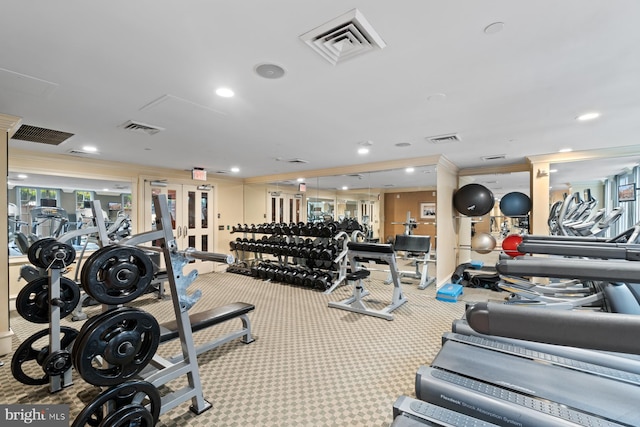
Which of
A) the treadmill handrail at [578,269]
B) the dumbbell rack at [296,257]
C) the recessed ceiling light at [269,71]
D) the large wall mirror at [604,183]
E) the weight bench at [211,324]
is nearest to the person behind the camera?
the treadmill handrail at [578,269]

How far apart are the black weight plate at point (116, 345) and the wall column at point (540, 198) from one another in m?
5.70

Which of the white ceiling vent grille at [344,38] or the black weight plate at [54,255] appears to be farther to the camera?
the black weight plate at [54,255]

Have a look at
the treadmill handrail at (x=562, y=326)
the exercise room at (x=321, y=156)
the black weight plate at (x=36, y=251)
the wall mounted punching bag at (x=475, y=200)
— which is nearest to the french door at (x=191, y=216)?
the exercise room at (x=321, y=156)

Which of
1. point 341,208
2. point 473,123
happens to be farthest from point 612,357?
point 341,208

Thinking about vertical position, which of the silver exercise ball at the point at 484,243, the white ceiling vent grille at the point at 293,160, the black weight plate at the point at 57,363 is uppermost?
the white ceiling vent grille at the point at 293,160

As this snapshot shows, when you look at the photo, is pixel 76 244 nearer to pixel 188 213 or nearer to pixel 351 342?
pixel 188 213

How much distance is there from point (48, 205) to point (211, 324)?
4213mm

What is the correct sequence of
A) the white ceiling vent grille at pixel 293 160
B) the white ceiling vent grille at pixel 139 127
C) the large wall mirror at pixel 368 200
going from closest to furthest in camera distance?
1. the white ceiling vent grille at pixel 139 127
2. the white ceiling vent grille at pixel 293 160
3. the large wall mirror at pixel 368 200

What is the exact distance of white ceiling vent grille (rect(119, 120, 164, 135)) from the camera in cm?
320

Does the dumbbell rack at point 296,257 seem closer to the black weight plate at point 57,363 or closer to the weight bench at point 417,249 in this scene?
the weight bench at point 417,249

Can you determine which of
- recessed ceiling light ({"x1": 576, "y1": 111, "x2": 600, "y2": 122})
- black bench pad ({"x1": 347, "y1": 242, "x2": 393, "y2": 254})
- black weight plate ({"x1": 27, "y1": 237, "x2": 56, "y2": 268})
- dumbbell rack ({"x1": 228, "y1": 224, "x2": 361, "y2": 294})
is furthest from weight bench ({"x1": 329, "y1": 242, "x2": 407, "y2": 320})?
black weight plate ({"x1": 27, "y1": 237, "x2": 56, "y2": 268})

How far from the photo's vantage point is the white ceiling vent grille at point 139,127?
126 inches

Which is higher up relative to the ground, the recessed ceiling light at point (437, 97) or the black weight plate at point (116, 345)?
the recessed ceiling light at point (437, 97)

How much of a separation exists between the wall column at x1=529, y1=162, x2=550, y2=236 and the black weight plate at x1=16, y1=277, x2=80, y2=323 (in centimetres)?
631
